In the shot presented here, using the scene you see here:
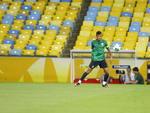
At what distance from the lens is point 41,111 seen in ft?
35.3

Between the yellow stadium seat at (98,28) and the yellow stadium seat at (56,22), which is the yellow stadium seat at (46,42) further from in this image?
the yellow stadium seat at (98,28)

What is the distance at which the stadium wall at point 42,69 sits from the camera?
24.5 m

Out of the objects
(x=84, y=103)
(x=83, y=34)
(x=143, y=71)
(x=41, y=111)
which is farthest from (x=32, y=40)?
A: (x=41, y=111)

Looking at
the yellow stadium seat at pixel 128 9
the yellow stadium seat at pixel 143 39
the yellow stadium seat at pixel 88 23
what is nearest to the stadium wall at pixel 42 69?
the yellow stadium seat at pixel 143 39

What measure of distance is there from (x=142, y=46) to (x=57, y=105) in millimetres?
14296

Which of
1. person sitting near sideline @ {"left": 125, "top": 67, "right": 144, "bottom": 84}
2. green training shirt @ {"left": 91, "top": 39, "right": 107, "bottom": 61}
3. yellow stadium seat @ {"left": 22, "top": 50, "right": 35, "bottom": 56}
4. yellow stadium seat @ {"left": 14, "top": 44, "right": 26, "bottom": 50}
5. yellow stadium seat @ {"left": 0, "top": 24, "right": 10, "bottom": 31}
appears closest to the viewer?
green training shirt @ {"left": 91, "top": 39, "right": 107, "bottom": 61}

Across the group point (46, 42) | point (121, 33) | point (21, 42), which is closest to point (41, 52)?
point (46, 42)

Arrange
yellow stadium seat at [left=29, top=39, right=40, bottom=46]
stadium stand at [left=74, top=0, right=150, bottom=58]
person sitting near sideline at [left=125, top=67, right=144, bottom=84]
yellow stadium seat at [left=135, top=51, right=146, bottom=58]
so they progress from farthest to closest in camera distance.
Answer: yellow stadium seat at [left=29, top=39, right=40, bottom=46] < stadium stand at [left=74, top=0, right=150, bottom=58] < yellow stadium seat at [left=135, top=51, right=146, bottom=58] < person sitting near sideline at [left=125, top=67, right=144, bottom=84]

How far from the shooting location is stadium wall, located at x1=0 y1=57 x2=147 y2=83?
80.3 feet

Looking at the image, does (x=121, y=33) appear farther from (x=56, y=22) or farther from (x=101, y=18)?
(x=56, y=22)

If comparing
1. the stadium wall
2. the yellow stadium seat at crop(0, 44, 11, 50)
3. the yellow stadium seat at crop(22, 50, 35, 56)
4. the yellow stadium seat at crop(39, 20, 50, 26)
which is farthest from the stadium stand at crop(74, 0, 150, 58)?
the yellow stadium seat at crop(0, 44, 11, 50)

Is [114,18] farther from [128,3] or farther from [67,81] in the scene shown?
[67,81]

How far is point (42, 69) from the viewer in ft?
81.2

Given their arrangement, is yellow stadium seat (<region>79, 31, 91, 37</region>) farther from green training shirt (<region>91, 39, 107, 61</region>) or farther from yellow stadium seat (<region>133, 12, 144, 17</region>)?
green training shirt (<region>91, 39, 107, 61</region>)
